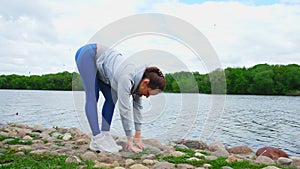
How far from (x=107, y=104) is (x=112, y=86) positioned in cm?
63

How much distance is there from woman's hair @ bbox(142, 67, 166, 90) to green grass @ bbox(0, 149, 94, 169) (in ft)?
4.12

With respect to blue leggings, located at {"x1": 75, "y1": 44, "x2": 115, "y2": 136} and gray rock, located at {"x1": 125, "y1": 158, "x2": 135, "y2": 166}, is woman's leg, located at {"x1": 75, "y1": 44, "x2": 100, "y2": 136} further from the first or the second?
gray rock, located at {"x1": 125, "y1": 158, "x2": 135, "y2": 166}

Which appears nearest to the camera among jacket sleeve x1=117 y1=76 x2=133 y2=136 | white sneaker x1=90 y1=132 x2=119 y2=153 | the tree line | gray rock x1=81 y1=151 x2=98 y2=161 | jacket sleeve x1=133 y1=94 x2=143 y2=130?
jacket sleeve x1=117 y1=76 x2=133 y2=136

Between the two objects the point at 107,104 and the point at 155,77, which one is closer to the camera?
the point at 155,77

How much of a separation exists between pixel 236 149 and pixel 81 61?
13.7 ft

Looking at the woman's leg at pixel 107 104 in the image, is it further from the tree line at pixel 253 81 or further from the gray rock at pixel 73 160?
the tree line at pixel 253 81

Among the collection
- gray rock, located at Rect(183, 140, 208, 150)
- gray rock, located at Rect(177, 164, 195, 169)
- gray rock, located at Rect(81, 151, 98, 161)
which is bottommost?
gray rock, located at Rect(183, 140, 208, 150)

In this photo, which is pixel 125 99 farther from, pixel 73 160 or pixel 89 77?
pixel 73 160

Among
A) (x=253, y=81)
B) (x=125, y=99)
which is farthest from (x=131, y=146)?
(x=253, y=81)

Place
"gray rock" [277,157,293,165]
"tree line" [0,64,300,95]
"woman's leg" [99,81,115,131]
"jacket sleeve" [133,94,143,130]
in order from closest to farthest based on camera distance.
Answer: "jacket sleeve" [133,94,143,130] < "woman's leg" [99,81,115,131] < "gray rock" [277,157,293,165] < "tree line" [0,64,300,95]

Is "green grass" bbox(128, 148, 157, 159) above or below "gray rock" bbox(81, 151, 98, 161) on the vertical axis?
below

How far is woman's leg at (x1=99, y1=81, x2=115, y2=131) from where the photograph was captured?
17.8 feet

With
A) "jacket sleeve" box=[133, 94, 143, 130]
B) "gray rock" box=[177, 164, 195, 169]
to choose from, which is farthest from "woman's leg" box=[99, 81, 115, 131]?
"gray rock" box=[177, 164, 195, 169]

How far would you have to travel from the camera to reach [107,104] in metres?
5.48
